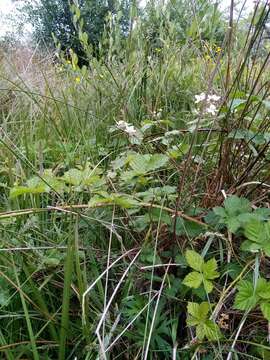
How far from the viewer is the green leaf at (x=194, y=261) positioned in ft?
2.51

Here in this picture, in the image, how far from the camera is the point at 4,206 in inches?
45.8

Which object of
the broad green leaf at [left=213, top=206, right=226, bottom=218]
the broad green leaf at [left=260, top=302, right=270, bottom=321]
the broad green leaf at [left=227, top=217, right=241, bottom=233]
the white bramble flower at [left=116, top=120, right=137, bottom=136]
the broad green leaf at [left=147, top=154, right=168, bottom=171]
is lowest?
the broad green leaf at [left=260, top=302, right=270, bottom=321]

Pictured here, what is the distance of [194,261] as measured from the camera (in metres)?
0.77

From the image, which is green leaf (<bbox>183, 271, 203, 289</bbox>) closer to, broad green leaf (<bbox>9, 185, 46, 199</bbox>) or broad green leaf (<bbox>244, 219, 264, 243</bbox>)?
broad green leaf (<bbox>244, 219, 264, 243</bbox>)

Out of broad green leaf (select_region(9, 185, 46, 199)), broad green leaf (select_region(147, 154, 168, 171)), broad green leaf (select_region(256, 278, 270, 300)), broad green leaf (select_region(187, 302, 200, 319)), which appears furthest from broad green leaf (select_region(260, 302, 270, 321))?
broad green leaf (select_region(9, 185, 46, 199))

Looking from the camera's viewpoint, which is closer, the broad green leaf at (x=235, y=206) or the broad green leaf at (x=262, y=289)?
the broad green leaf at (x=262, y=289)

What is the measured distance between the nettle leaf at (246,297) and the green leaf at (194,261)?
0.08 metres

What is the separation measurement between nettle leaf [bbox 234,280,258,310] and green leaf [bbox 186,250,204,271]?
0.08m

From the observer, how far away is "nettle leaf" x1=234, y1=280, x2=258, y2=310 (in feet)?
2.31

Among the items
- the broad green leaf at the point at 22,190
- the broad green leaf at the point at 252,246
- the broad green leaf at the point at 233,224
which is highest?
the broad green leaf at the point at 22,190

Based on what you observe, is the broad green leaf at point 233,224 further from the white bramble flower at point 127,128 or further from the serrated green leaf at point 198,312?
the white bramble flower at point 127,128

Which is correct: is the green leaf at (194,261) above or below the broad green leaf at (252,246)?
below

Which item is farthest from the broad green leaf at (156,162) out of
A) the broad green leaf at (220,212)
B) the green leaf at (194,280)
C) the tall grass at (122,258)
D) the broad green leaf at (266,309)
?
the broad green leaf at (266,309)

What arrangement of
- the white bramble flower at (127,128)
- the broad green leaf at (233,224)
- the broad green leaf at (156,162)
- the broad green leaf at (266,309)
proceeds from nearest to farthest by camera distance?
the broad green leaf at (266,309) < the broad green leaf at (233,224) < the broad green leaf at (156,162) < the white bramble flower at (127,128)
